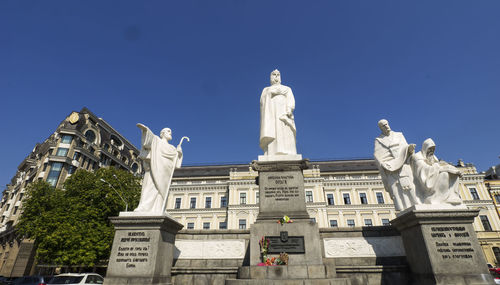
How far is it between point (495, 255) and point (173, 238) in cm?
4798

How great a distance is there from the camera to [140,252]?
5957 mm

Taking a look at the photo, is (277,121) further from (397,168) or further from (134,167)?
(134,167)

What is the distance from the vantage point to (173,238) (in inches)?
268

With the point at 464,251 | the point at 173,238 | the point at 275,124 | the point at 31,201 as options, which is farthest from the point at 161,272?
the point at 31,201

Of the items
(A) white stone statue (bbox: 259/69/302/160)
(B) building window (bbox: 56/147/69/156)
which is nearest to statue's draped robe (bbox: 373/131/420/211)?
(A) white stone statue (bbox: 259/69/302/160)

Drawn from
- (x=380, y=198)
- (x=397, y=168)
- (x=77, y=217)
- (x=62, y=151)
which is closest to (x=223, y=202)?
(x=77, y=217)

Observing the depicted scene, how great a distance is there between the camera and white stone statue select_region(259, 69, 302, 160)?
317 inches

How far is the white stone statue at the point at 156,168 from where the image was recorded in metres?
6.58

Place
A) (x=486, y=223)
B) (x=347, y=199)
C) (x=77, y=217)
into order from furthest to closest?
(x=347, y=199), (x=486, y=223), (x=77, y=217)

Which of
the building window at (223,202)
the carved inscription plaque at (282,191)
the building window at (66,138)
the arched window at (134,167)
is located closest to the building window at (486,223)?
the building window at (223,202)

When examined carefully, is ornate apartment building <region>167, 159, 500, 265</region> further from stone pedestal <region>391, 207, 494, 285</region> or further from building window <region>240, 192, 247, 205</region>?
stone pedestal <region>391, 207, 494, 285</region>

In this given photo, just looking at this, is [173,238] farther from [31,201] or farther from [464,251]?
[31,201]

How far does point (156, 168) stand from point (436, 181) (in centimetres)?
706

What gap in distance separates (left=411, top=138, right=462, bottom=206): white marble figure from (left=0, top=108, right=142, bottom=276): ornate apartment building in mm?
44026
